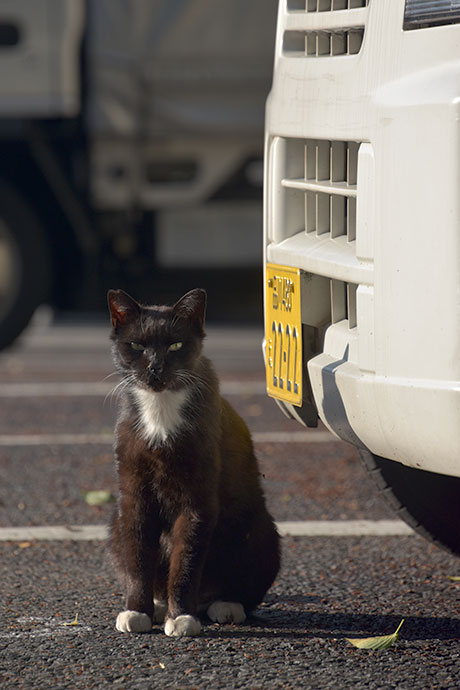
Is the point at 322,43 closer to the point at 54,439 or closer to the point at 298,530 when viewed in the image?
the point at 298,530

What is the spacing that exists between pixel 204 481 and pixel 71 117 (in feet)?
18.2

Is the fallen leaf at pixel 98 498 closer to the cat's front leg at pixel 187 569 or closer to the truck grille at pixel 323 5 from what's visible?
the cat's front leg at pixel 187 569

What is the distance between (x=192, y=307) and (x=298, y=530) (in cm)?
120

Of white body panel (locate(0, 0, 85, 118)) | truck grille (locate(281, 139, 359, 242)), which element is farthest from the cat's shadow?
white body panel (locate(0, 0, 85, 118))

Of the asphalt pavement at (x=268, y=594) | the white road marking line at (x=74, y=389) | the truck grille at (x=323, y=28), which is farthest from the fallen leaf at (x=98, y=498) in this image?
the white road marking line at (x=74, y=389)

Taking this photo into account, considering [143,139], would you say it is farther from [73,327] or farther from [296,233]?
[296,233]

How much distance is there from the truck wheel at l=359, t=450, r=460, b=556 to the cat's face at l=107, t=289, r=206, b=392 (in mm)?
711

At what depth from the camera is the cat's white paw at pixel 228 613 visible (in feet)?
10.5

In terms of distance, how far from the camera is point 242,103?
8.32m

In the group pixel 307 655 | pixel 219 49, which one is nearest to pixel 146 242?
pixel 219 49

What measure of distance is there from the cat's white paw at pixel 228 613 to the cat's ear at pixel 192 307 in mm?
735

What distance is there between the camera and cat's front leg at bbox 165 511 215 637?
306 cm

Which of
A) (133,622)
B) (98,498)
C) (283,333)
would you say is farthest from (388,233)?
(98,498)

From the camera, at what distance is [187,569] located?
3064 mm
